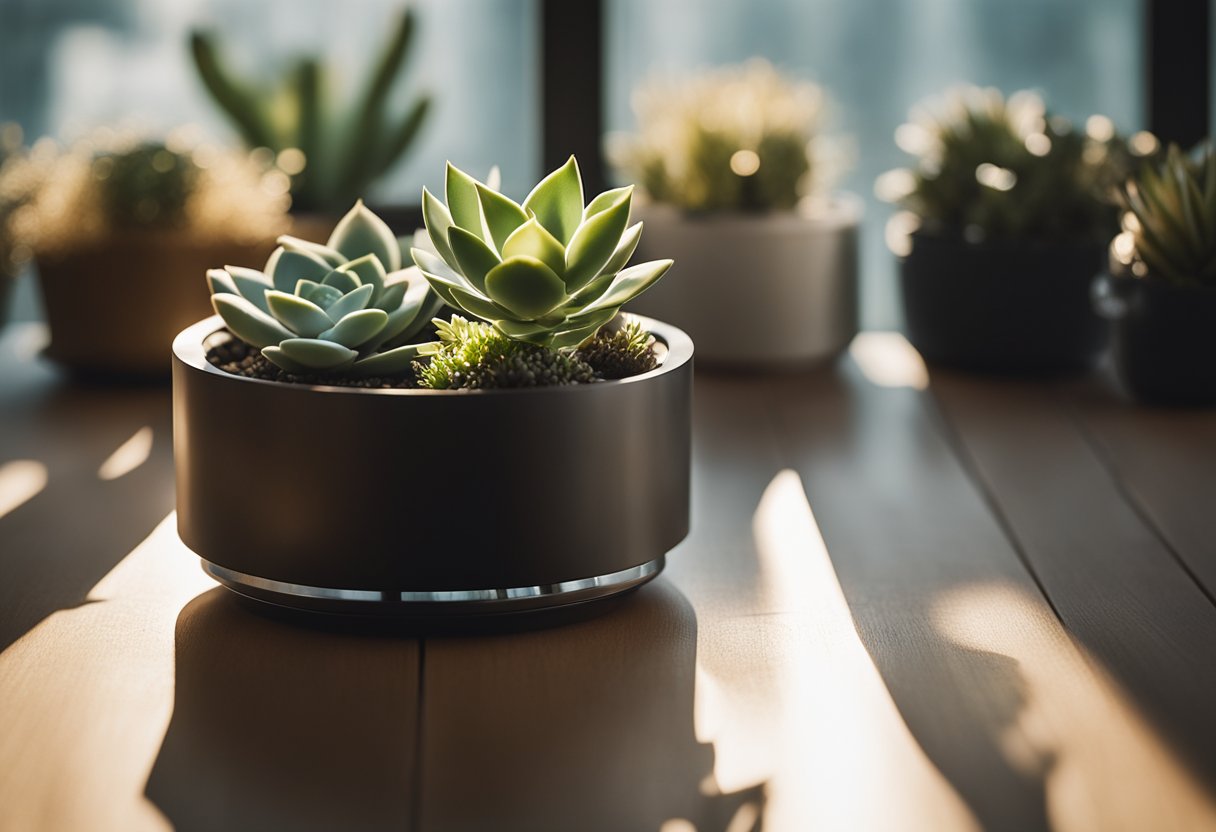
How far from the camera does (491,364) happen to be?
40.3 inches

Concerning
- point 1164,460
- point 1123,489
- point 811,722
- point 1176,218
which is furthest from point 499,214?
point 1176,218

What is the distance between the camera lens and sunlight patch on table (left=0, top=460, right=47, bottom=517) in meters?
1.41

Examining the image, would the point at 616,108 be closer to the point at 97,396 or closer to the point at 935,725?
the point at 97,396

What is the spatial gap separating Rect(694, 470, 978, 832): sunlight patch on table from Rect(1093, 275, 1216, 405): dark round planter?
70cm

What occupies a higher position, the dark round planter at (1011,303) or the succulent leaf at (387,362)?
the succulent leaf at (387,362)

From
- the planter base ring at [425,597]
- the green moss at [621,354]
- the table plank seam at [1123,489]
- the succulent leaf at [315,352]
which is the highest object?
the succulent leaf at [315,352]

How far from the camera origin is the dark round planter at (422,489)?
99cm

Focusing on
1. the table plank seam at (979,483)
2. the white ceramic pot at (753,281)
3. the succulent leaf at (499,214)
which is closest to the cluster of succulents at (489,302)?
the succulent leaf at (499,214)

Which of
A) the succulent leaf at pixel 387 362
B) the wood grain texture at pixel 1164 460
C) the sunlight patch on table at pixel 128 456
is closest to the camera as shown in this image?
the succulent leaf at pixel 387 362

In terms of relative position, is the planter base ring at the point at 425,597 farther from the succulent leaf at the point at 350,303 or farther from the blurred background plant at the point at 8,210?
the blurred background plant at the point at 8,210

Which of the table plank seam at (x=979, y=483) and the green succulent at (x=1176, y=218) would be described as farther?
the green succulent at (x=1176, y=218)

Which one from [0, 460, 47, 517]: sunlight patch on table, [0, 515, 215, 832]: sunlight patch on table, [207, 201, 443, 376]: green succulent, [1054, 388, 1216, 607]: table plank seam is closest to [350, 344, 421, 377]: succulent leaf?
[207, 201, 443, 376]: green succulent

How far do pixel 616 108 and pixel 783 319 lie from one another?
1.99 ft

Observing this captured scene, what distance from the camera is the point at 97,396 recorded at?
5.92 feet
